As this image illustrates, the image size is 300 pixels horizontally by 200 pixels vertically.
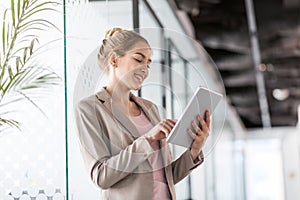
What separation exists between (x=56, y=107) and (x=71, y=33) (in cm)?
25

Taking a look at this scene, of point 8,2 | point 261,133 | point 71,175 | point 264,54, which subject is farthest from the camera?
point 261,133

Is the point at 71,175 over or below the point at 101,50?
below

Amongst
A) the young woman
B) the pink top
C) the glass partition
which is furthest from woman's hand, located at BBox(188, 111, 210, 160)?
the glass partition

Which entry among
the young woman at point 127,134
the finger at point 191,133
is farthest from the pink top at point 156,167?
the finger at point 191,133

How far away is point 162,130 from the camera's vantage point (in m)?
1.62

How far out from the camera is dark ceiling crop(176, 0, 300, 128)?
4.86m

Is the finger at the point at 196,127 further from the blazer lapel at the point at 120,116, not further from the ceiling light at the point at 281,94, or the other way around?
the ceiling light at the point at 281,94

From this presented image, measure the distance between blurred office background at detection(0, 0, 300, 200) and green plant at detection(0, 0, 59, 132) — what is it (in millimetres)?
21

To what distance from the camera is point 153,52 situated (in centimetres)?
181

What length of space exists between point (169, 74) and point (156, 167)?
1.30ft

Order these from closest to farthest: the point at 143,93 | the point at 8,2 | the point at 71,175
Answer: the point at 71,175 → the point at 8,2 → the point at 143,93

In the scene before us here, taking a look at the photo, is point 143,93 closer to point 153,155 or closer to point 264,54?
point 153,155

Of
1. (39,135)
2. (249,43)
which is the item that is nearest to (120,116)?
(39,135)

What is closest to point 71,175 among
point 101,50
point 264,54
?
→ point 101,50
